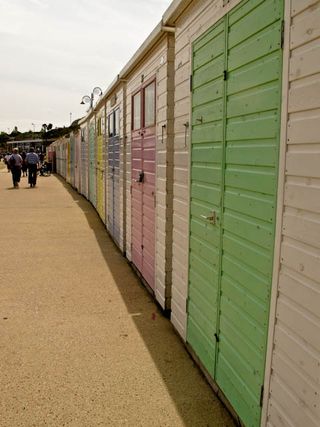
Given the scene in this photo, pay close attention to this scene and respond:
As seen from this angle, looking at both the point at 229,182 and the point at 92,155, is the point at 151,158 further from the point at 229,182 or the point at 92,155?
the point at 92,155

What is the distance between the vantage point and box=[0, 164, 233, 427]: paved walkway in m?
3.08

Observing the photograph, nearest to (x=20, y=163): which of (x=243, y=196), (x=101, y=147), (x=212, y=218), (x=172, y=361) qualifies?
(x=101, y=147)

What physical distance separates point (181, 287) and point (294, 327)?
2.11 meters

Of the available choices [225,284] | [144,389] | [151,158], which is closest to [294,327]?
[225,284]

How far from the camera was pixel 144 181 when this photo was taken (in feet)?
19.5

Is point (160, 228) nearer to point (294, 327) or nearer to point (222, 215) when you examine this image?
point (222, 215)

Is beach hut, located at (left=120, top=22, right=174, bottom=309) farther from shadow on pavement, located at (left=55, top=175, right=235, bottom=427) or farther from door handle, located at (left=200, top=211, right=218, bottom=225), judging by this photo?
door handle, located at (left=200, top=211, right=218, bottom=225)

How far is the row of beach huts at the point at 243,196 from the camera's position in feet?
7.00

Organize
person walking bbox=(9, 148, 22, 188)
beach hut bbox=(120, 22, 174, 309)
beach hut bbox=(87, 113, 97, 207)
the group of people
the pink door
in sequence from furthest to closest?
the group of people < person walking bbox=(9, 148, 22, 188) < beach hut bbox=(87, 113, 97, 207) < the pink door < beach hut bbox=(120, 22, 174, 309)

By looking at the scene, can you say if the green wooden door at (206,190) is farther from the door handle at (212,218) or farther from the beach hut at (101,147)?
the beach hut at (101,147)

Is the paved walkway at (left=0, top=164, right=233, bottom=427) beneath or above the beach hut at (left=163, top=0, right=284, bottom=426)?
beneath

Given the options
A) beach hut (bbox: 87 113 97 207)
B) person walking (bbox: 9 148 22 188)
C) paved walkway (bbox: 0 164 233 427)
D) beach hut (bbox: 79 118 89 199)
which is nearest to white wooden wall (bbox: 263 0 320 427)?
paved walkway (bbox: 0 164 233 427)

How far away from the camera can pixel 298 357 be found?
86.7 inches

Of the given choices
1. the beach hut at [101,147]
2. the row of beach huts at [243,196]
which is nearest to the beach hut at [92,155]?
the beach hut at [101,147]
